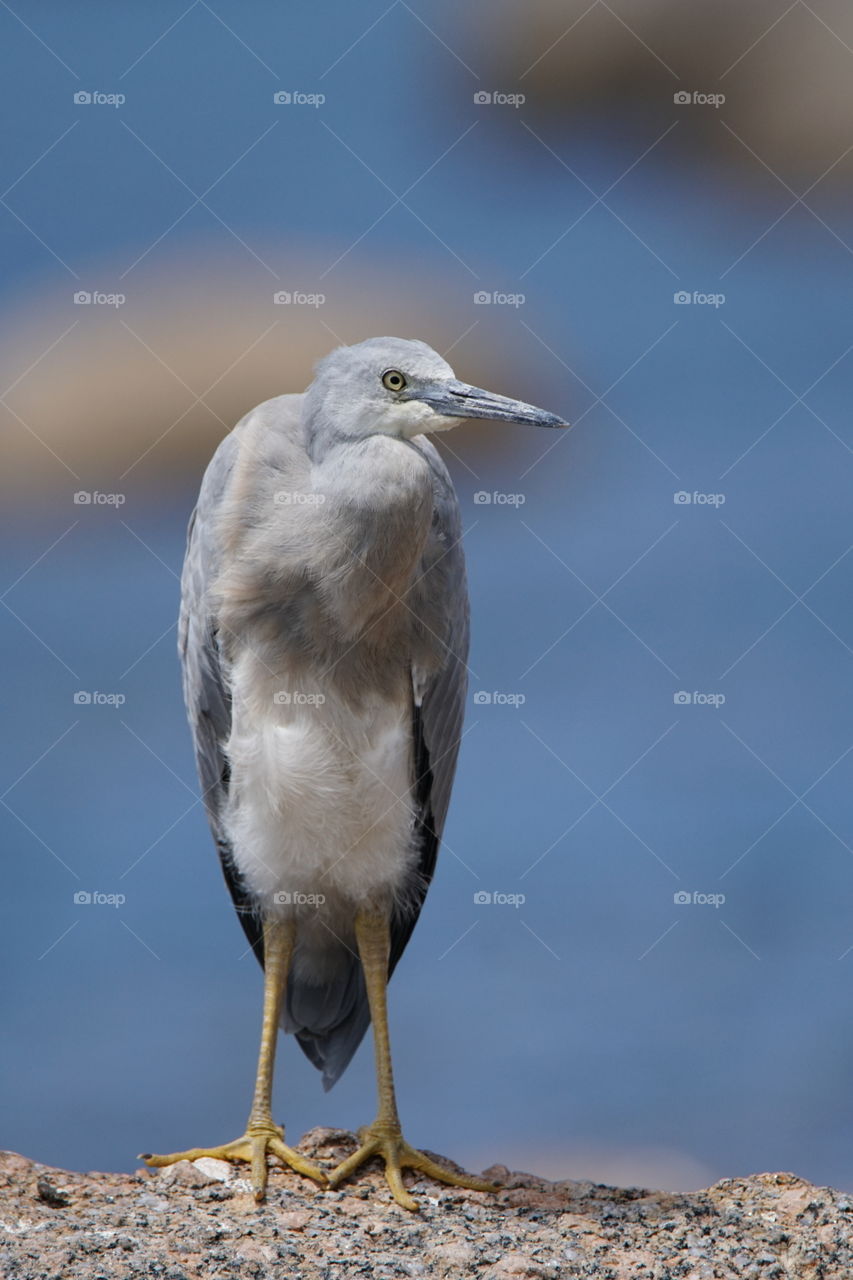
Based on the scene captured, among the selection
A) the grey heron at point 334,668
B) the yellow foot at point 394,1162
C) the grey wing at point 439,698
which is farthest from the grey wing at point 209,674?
the yellow foot at point 394,1162

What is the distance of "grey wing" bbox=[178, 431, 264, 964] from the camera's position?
16.5 feet

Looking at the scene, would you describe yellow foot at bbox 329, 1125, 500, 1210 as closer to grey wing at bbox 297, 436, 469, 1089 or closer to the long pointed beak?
grey wing at bbox 297, 436, 469, 1089

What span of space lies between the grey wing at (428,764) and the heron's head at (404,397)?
0.27 m

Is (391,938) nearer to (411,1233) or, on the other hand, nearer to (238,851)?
(238,851)

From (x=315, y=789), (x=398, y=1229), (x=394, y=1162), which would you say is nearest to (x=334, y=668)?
(x=315, y=789)

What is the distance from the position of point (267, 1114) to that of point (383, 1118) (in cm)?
36

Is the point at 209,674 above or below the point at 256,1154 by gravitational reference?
above

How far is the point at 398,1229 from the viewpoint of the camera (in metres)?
4.38

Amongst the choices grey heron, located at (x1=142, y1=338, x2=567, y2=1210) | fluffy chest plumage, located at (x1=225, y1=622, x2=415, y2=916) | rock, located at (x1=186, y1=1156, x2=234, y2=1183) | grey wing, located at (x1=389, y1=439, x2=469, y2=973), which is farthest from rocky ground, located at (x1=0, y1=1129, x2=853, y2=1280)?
grey wing, located at (x1=389, y1=439, x2=469, y2=973)

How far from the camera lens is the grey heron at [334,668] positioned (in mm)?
4621

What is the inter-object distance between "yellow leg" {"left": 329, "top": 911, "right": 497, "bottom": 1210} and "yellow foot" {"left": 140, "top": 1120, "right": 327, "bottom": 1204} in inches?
3.3

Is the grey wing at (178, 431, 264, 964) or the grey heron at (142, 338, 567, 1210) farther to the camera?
Result: the grey wing at (178, 431, 264, 964)

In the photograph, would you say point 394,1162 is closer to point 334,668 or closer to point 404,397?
point 334,668

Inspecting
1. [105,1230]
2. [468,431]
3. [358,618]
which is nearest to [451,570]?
[358,618]
